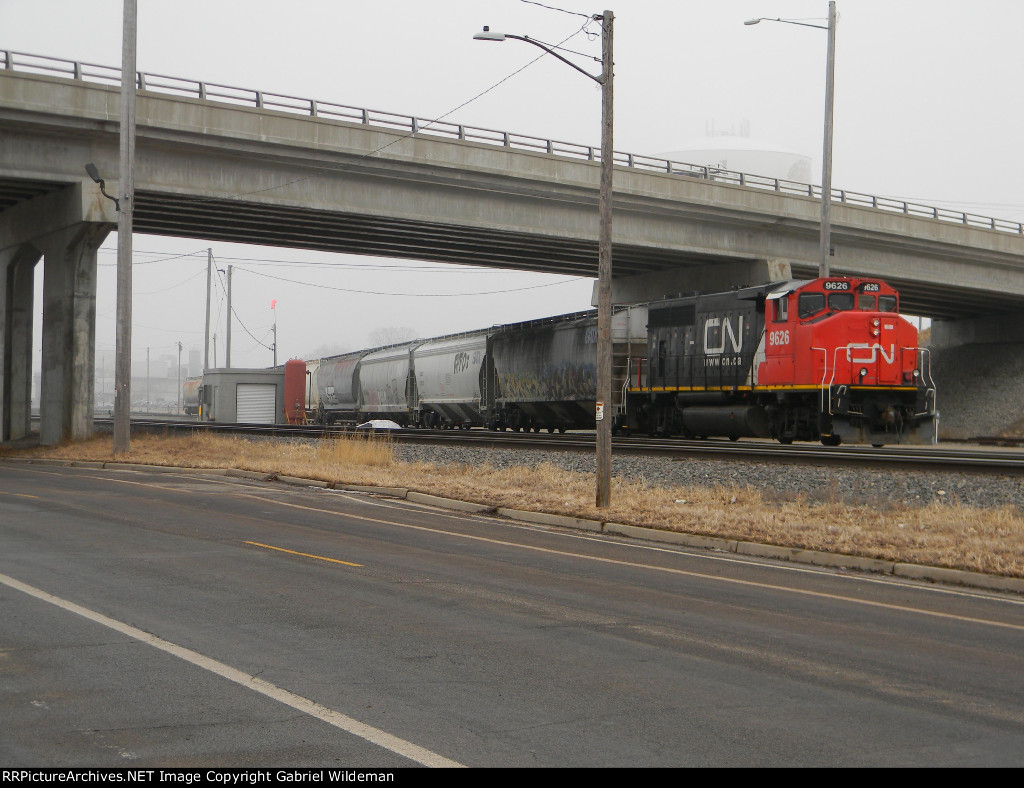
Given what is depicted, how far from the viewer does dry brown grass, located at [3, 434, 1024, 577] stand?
11.8m

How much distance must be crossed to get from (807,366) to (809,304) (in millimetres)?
1520

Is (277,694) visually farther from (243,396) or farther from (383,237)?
(243,396)

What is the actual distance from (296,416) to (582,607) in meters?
51.6

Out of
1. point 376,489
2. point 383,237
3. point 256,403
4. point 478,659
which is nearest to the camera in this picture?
point 478,659

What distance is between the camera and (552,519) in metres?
15.6

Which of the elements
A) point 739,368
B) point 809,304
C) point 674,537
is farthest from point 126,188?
point 674,537

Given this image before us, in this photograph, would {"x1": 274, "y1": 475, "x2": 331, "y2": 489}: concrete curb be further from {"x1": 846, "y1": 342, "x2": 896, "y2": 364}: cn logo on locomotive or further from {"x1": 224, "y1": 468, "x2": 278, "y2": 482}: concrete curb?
{"x1": 846, "y1": 342, "x2": 896, "y2": 364}: cn logo on locomotive

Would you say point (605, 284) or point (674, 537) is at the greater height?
point (605, 284)

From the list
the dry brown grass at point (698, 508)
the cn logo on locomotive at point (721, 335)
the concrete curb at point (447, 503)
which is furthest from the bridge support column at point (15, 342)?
the cn logo on locomotive at point (721, 335)

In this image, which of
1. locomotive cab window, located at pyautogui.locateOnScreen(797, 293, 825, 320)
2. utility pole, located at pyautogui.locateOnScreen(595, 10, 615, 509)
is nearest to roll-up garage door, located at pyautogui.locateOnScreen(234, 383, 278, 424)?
locomotive cab window, located at pyautogui.locateOnScreen(797, 293, 825, 320)

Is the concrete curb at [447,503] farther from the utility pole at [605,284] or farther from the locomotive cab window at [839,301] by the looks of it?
the locomotive cab window at [839,301]

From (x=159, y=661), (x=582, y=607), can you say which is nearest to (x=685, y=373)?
(x=582, y=607)
